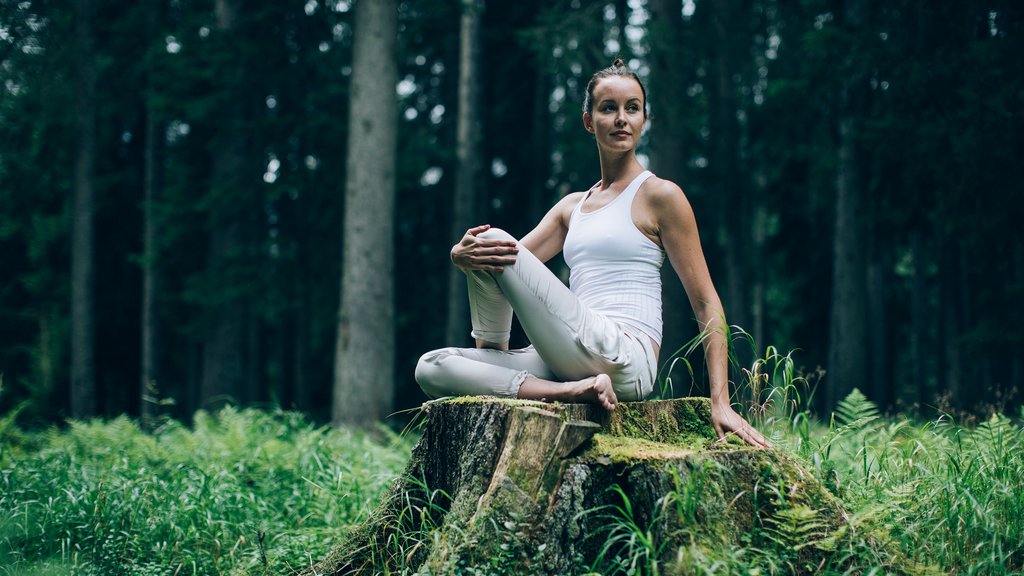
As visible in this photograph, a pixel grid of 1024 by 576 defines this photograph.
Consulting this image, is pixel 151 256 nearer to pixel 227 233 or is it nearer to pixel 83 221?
pixel 83 221

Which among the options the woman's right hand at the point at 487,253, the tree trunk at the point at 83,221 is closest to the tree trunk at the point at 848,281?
the woman's right hand at the point at 487,253

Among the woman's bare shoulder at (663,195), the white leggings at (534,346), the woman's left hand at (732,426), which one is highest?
the woman's bare shoulder at (663,195)

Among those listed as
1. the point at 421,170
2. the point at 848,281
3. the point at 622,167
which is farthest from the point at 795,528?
the point at 421,170

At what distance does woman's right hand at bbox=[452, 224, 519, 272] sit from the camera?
3.46 m

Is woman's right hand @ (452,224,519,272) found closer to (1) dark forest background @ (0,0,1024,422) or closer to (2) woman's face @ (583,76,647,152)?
(2) woman's face @ (583,76,647,152)

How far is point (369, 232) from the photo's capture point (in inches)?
387

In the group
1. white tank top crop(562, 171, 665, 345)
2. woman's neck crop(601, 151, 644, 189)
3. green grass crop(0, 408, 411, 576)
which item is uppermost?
woman's neck crop(601, 151, 644, 189)

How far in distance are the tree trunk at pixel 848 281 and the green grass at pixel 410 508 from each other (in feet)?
26.1

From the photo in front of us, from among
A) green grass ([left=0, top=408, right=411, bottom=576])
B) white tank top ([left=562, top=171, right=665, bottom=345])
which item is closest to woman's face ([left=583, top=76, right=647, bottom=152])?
white tank top ([left=562, top=171, right=665, bottom=345])

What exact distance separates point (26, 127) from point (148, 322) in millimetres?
4016

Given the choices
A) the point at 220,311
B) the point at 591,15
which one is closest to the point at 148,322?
the point at 220,311

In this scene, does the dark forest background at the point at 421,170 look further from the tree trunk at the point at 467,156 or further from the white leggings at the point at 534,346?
the white leggings at the point at 534,346

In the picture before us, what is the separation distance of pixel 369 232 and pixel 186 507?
5.31 m

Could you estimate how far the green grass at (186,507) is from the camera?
14.4 ft
